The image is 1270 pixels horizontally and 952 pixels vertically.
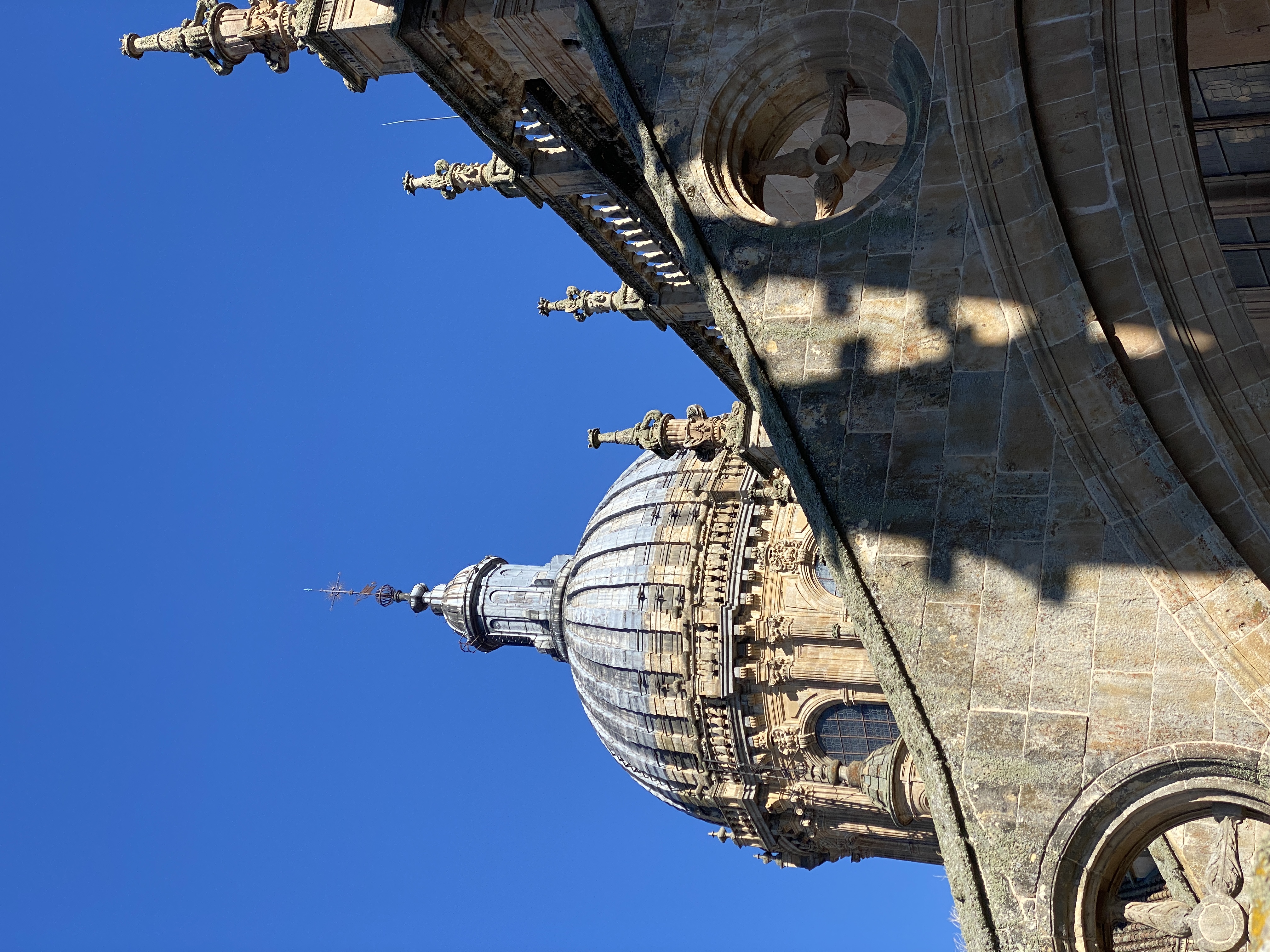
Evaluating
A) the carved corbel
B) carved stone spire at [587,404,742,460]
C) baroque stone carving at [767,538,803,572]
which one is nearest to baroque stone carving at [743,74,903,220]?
carved stone spire at [587,404,742,460]

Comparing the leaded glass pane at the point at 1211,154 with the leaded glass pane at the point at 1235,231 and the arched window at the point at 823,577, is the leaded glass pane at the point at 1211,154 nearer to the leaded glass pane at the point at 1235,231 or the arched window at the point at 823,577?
the leaded glass pane at the point at 1235,231

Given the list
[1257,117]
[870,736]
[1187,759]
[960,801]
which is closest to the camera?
[1187,759]

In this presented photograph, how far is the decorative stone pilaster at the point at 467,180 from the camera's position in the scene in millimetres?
24984

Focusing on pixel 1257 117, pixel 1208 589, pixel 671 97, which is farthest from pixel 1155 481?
pixel 1257 117

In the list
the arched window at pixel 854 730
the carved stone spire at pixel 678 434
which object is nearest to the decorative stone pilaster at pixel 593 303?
the carved stone spire at pixel 678 434

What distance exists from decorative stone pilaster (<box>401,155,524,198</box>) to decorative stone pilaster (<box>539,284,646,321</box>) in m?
5.06

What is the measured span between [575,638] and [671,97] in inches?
1267

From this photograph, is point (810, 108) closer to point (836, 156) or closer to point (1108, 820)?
point (836, 156)

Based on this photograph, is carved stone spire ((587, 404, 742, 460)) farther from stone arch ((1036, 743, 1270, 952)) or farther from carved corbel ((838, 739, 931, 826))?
stone arch ((1036, 743, 1270, 952))

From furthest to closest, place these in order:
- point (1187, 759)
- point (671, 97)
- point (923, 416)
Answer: point (671, 97), point (923, 416), point (1187, 759)

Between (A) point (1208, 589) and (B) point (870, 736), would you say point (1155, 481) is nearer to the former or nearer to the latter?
(A) point (1208, 589)

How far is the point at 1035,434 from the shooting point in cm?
1062

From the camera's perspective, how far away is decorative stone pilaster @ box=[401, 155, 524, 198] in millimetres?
24984

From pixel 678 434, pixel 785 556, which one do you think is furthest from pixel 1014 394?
pixel 785 556
